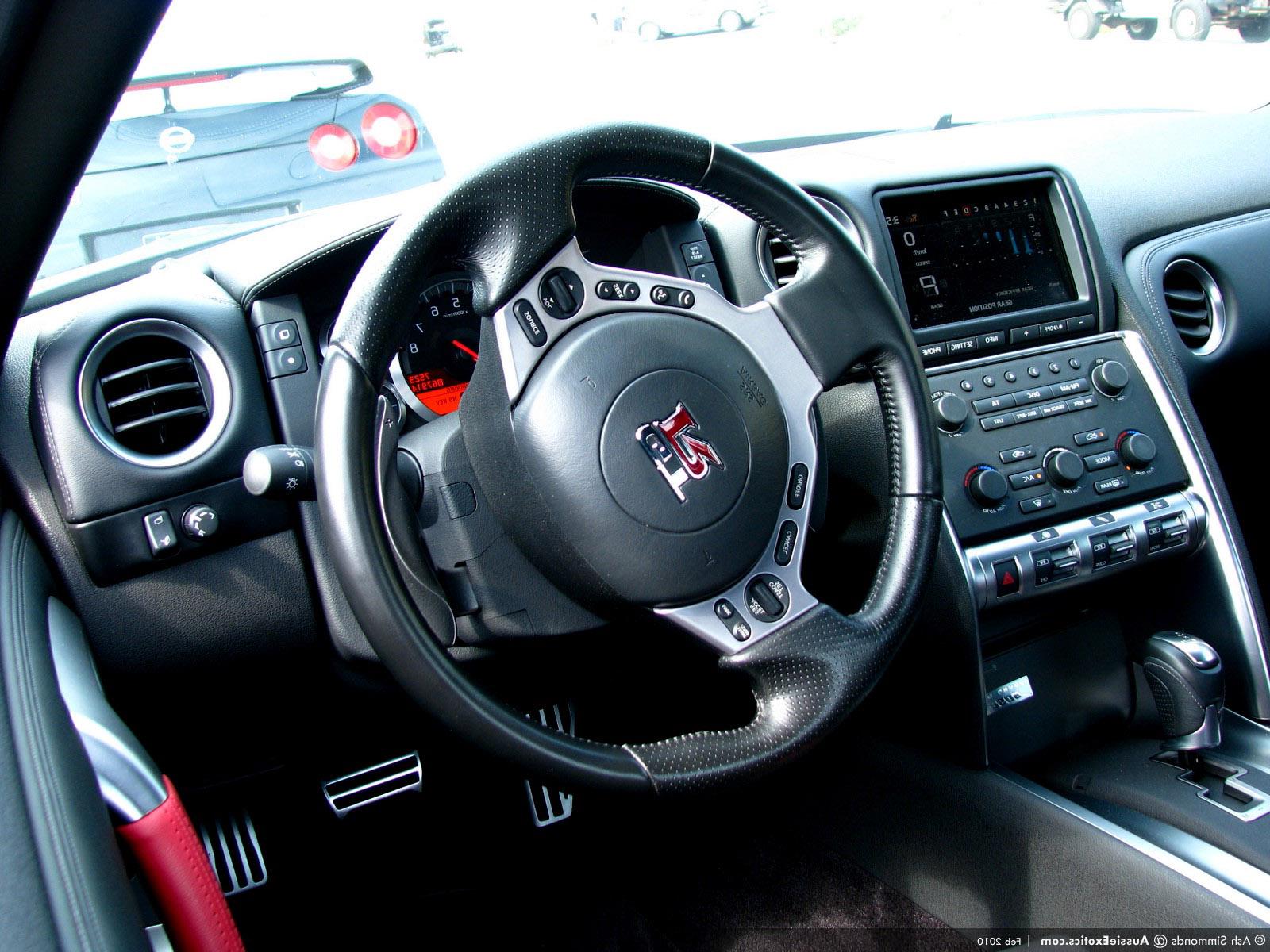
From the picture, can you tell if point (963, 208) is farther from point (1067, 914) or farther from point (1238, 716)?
point (1067, 914)

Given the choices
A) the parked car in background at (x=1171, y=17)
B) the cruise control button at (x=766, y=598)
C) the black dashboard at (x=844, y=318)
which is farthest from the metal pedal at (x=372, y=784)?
the parked car in background at (x=1171, y=17)

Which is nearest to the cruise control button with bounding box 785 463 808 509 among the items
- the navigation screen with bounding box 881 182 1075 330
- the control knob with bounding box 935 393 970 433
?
the control knob with bounding box 935 393 970 433

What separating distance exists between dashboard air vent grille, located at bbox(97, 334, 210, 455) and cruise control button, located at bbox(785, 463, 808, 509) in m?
0.74

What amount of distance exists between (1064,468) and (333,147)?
4.40 ft

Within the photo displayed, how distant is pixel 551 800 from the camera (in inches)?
70.8

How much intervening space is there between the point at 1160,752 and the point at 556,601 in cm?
108

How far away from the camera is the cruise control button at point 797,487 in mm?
1158

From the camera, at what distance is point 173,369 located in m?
1.29

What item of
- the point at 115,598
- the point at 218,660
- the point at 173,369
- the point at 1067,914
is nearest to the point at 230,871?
the point at 218,660

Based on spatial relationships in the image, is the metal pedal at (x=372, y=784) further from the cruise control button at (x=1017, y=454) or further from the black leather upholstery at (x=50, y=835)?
the cruise control button at (x=1017, y=454)

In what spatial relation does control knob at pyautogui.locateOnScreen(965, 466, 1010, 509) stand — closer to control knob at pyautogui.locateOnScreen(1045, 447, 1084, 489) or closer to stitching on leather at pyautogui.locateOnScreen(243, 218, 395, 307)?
control knob at pyautogui.locateOnScreen(1045, 447, 1084, 489)

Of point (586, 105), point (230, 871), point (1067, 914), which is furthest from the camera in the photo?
point (230, 871)

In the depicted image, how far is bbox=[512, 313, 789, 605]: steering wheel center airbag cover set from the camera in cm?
104

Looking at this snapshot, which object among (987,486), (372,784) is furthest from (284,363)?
(987,486)
